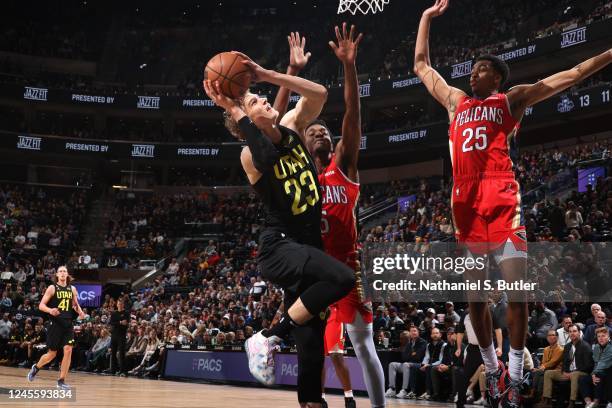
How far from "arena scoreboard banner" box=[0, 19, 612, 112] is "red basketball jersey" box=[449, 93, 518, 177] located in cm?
2272

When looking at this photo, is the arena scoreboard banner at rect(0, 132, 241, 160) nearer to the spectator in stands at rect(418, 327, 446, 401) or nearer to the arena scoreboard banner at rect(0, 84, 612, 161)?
the arena scoreboard banner at rect(0, 84, 612, 161)

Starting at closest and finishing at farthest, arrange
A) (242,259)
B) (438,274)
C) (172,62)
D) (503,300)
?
(503,300)
(438,274)
(242,259)
(172,62)

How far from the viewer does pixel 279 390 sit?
50.8 ft

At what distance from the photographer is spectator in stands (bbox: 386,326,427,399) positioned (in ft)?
44.9

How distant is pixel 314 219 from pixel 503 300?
6.03 meters

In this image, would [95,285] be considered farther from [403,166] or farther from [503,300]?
[503,300]

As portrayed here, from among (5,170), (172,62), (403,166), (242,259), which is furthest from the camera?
(172,62)

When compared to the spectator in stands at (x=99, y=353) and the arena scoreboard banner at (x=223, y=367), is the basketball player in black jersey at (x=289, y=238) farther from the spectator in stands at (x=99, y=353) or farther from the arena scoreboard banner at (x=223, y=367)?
the spectator in stands at (x=99, y=353)

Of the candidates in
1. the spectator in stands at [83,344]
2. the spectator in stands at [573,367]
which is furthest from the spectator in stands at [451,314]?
the spectator in stands at [83,344]

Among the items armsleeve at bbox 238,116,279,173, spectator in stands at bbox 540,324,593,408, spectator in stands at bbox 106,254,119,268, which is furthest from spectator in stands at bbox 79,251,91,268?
armsleeve at bbox 238,116,279,173

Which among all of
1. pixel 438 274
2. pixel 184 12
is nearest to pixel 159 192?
pixel 184 12

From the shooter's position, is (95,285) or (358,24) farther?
(358,24)

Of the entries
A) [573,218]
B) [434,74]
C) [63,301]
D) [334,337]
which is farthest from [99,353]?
[434,74]

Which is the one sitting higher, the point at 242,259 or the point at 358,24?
the point at 358,24
